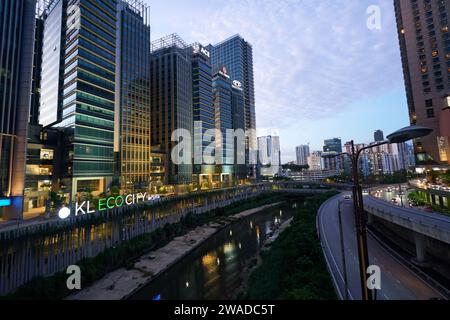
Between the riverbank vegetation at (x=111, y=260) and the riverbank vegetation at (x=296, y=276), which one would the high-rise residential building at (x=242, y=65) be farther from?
the riverbank vegetation at (x=296, y=276)

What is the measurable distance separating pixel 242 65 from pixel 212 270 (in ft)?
582

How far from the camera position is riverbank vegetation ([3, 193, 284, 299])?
24.8 m

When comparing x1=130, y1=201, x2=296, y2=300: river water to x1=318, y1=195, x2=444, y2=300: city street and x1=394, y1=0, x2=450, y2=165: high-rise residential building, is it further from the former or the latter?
x1=394, y1=0, x2=450, y2=165: high-rise residential building

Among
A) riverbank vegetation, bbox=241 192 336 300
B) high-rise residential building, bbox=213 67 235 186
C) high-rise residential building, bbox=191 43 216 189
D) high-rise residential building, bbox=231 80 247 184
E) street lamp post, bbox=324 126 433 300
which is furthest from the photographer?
high-rise residential building, bbox=231 80 247 184

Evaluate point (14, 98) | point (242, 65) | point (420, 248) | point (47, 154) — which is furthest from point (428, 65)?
point (47, 154)

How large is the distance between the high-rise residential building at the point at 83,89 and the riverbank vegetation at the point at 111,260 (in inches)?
1314

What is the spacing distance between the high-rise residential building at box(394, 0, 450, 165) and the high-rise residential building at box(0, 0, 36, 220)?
12037cm

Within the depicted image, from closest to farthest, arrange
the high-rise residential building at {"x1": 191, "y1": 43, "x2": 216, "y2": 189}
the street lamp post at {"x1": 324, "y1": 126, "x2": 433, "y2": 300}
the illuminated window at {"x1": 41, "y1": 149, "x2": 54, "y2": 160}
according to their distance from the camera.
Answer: the street lamp post at {"x1": 324, "y1": 126, "x2": 433, "y2": 300}
the illuminated window at {"x1": 41, "y1": 149, "x2": 54, "y2": 160}
the high-rise residential building at {"x1": 191, "y1": 43, "x2": 216, "y2": 189}

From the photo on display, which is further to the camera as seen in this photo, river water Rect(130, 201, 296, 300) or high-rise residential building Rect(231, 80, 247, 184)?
high-rise residential building Rect(231, 80, 247, 184)

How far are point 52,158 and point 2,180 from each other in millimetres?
21280

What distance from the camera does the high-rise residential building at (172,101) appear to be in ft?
336

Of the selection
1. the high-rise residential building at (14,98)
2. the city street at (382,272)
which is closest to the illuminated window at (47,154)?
the high-rise residential building at (14,98)

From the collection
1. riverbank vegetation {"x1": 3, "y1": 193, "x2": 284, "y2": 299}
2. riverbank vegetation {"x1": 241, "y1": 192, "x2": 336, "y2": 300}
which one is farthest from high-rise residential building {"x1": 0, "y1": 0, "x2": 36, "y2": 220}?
riverbank vegetation {"x1": 241, "y1": 192, "x2": 336, "y2": 300}
